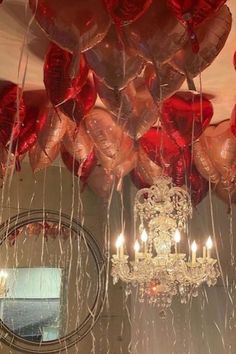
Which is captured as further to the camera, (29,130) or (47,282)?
(47,282)

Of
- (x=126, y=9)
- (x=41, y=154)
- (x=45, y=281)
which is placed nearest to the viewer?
(x=126, y=9)

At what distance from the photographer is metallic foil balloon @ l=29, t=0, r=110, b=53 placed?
75cm

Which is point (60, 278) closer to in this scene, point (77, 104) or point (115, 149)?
point (115, 149)

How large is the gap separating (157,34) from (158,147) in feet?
1.65

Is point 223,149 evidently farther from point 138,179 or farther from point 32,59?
point 32,59

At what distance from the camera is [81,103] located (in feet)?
3.30

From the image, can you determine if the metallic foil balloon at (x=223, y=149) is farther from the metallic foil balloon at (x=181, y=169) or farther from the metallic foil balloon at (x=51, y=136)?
the metallic foil balloon at (x=51, y=136)

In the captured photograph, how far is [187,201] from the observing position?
1539 mm

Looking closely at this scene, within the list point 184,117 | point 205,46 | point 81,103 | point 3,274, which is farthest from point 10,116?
point 3,274

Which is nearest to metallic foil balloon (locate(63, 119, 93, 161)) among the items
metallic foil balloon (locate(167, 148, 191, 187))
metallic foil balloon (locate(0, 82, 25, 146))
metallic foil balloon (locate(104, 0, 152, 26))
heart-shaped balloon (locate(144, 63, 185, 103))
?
metallic foil balloon (locate(0, 82, 25, 146))

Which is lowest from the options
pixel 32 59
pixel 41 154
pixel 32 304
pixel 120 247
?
→ pixel 32 304

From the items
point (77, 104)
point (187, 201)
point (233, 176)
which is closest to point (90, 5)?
point (77, 104)

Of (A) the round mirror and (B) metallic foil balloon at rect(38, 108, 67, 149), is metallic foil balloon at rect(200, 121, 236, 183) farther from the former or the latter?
(A) the round mirror

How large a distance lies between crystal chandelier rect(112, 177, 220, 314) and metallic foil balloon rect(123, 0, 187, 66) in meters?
0.70
